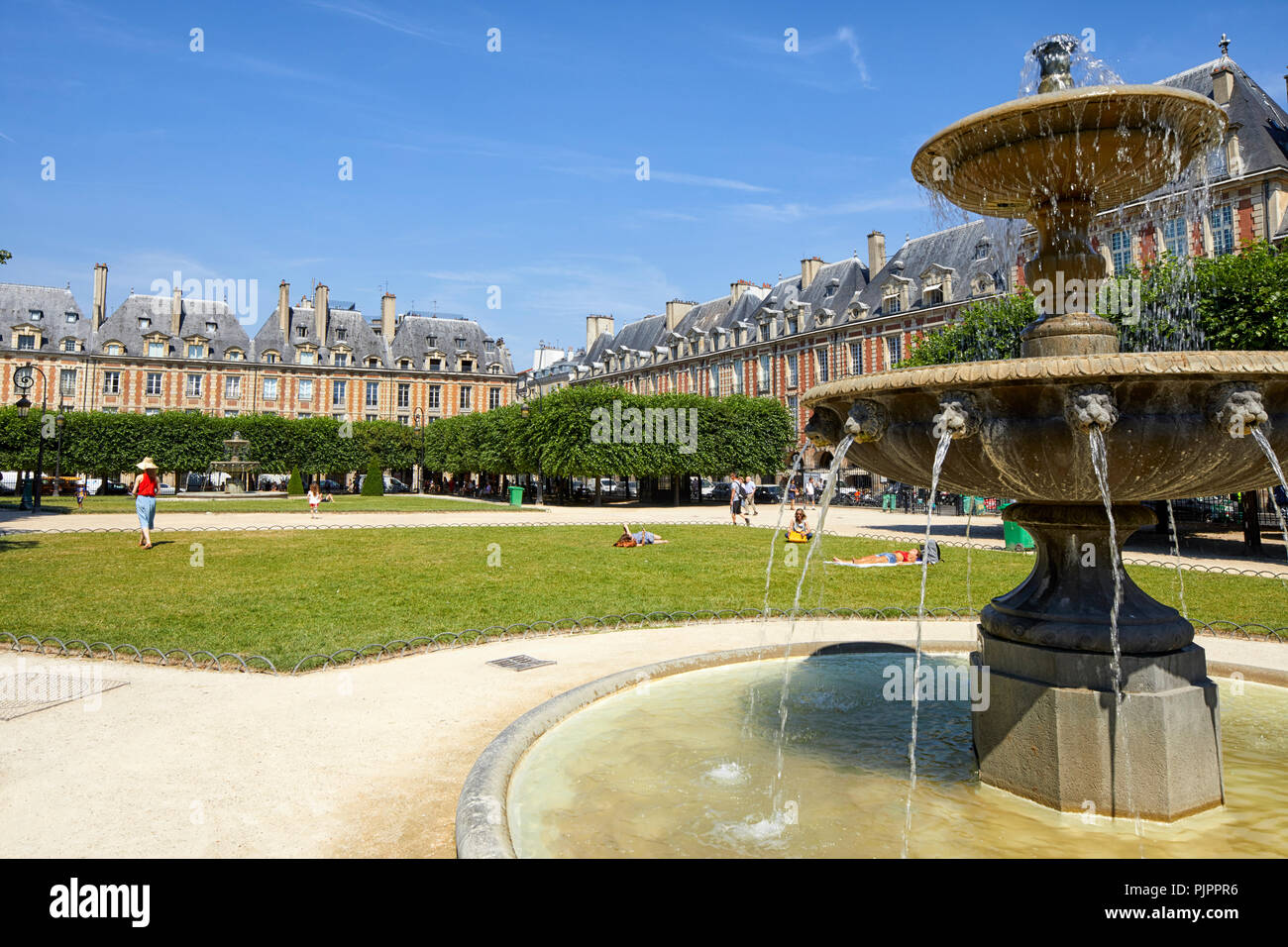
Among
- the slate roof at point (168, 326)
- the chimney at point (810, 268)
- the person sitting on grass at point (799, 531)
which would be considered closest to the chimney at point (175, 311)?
the slate roof at point (168, 326)

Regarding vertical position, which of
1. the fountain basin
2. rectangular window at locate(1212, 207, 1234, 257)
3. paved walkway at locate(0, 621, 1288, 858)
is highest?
rectangular window at locate(1212, 207, 1234, 257)

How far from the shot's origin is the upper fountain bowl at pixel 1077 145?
431 centimetres

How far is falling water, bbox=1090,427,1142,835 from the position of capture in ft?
11.8

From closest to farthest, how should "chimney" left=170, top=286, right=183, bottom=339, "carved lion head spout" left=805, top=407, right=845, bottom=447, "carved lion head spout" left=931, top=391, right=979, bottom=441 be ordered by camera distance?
1. "carved lion head spout" left=931, top=391, right=979, bottom=441
2. "carved lion head spout" left=805, top=407, right=845, bottom=447
3. "chimney" left=170, top=286, right=183, bottom=339

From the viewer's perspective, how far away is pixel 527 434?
43281 millimetres

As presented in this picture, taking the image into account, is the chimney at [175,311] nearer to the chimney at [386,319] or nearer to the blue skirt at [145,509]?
the chimney at [386,319]

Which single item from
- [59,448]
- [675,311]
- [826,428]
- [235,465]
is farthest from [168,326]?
[826,428]

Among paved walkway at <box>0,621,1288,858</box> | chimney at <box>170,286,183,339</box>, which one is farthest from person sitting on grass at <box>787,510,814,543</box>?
chimney at <box>170,286,183,339</box>

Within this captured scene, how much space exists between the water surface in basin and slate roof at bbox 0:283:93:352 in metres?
70.9

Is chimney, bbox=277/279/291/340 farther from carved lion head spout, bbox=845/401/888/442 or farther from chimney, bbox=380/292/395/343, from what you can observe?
carved lion head spout, bbox=845/401/888/442

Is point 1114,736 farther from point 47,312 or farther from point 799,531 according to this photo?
point 47,312

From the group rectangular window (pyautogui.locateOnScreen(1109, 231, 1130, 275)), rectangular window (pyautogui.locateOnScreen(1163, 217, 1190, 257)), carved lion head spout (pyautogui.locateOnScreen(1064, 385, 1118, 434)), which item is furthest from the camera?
rectangular window (pyautogui.locateOnScreen(1109, 231, 1130, 275))

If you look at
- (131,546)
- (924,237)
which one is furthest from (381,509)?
(924,237)

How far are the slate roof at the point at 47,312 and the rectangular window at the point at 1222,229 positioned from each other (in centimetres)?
7183
